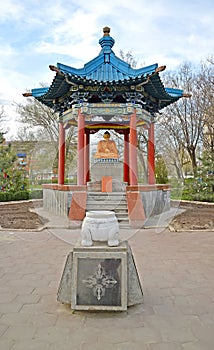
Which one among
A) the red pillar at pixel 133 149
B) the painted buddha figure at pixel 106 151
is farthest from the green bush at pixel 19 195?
the red pillar at pixel 133 149

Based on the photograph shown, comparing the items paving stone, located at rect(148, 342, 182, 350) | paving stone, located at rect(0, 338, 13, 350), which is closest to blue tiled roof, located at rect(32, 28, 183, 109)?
paving stone, located at rect(0, 338, 13, 350)

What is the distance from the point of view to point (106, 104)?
350 inches

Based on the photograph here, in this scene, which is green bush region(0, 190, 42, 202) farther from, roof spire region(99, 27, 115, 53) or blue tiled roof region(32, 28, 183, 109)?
roof spire region(99, 27, 115, 53)

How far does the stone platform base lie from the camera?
8.93ft

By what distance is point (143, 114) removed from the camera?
30.3ft

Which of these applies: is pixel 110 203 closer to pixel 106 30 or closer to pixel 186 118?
pixel 106 30

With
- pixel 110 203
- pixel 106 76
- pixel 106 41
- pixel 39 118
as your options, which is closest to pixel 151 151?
pixel 110 203

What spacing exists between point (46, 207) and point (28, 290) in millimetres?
7356

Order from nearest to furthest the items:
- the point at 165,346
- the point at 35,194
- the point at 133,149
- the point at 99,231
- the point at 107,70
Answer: the point at 165,346 < the point at 99,231 < the point at 133,149 < the point at 107,70 < the point at 35,194

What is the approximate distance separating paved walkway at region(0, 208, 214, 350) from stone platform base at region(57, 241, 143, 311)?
0.32 ft

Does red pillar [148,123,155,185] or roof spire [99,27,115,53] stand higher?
roof spire [99,27,115,53]

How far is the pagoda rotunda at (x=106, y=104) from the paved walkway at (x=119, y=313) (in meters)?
3.29

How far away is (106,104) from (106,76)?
0.90 metres

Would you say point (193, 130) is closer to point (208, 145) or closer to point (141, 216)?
point (208, 145)
